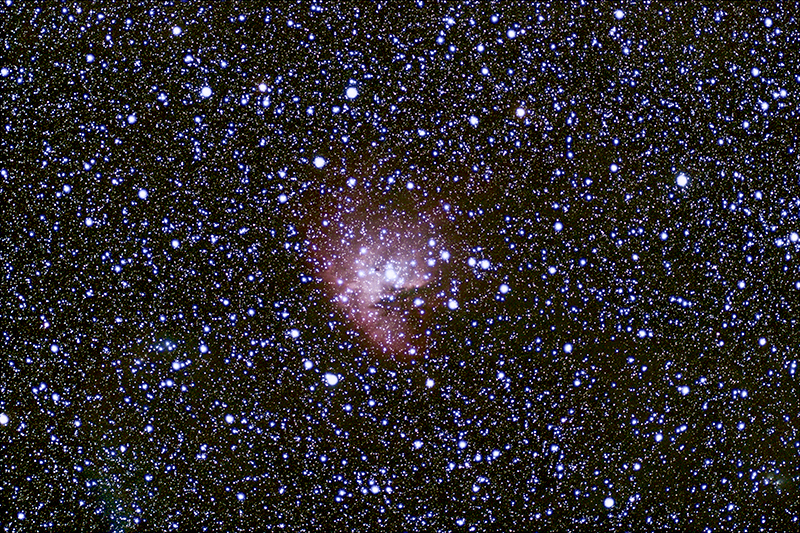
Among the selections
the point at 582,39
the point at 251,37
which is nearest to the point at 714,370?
the point at 582,39

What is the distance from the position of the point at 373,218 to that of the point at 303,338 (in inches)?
3.0

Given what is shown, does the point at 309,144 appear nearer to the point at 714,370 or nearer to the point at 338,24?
the point at 338,24

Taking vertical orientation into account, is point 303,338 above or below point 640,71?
below

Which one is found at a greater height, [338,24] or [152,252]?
[338,24]

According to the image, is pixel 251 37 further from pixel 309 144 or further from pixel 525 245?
pixel 525 245

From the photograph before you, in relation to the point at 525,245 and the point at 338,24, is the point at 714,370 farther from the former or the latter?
the point at 338,24

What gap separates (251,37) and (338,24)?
5cm

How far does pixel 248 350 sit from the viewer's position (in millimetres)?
332

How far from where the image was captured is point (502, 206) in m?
0.34

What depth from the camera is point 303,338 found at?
33 centimetres

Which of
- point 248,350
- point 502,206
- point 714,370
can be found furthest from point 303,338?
point 714,370

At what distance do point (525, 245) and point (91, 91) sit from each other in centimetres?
25

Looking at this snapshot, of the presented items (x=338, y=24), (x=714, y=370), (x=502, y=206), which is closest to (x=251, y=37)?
(x=338, y=24)

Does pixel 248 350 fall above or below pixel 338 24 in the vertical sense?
below
